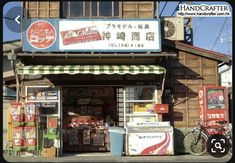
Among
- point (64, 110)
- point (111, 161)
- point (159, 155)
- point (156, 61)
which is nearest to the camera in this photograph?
point (111, 161)

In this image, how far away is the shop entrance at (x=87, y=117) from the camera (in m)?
15.2

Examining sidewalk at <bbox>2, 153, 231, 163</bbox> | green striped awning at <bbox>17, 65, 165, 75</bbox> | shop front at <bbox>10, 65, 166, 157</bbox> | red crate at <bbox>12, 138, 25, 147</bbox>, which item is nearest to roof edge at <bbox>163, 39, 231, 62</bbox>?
shop front at <bbox>10, 65, 166, 157</bbox>

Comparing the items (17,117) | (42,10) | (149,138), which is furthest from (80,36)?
(149,138)

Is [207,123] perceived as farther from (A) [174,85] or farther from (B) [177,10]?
(B) [177,10]

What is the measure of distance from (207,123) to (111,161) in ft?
10.8

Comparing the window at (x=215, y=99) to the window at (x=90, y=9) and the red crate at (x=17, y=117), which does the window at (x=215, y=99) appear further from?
the red crate at (x=17, y=117)

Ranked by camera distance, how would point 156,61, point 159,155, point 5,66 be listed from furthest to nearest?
point 5,66 < point 156,61 < point 159,155

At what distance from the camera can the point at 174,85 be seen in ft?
49.2

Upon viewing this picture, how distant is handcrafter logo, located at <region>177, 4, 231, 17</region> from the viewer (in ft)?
47.4

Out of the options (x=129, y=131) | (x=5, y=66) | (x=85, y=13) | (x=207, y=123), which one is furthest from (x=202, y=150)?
(x=5, y=66)

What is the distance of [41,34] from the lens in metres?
13.9

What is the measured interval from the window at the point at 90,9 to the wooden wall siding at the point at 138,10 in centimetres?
23

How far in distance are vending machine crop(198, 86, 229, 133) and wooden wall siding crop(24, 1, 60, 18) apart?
5.24m

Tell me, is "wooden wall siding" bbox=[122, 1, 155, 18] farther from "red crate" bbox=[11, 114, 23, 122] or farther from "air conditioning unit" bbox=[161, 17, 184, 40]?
"red crate" bbox=[11, 114, 23, 122]
